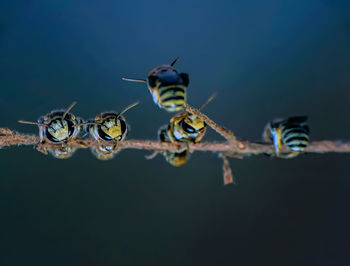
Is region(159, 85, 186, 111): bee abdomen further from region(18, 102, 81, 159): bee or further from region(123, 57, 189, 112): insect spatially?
region(18, 102, 81, 159): bee

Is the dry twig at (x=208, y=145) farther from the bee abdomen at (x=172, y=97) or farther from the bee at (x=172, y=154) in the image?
the bee abdomen at (x=172, y=97)

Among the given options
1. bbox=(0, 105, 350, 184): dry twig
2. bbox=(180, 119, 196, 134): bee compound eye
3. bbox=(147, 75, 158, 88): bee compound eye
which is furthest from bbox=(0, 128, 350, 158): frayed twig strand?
bbox=(147, 75, 158, 88): bee compound eye

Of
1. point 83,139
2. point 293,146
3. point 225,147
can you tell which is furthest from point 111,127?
point 293,146

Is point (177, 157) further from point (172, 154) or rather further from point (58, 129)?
point (58, 129)

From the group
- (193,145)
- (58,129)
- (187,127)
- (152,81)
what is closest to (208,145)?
(193,145)

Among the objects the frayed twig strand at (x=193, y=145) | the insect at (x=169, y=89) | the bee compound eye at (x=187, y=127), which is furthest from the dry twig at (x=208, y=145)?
the insect at (x=169, y=89)

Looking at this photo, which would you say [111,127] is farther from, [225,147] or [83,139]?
[225,147]
